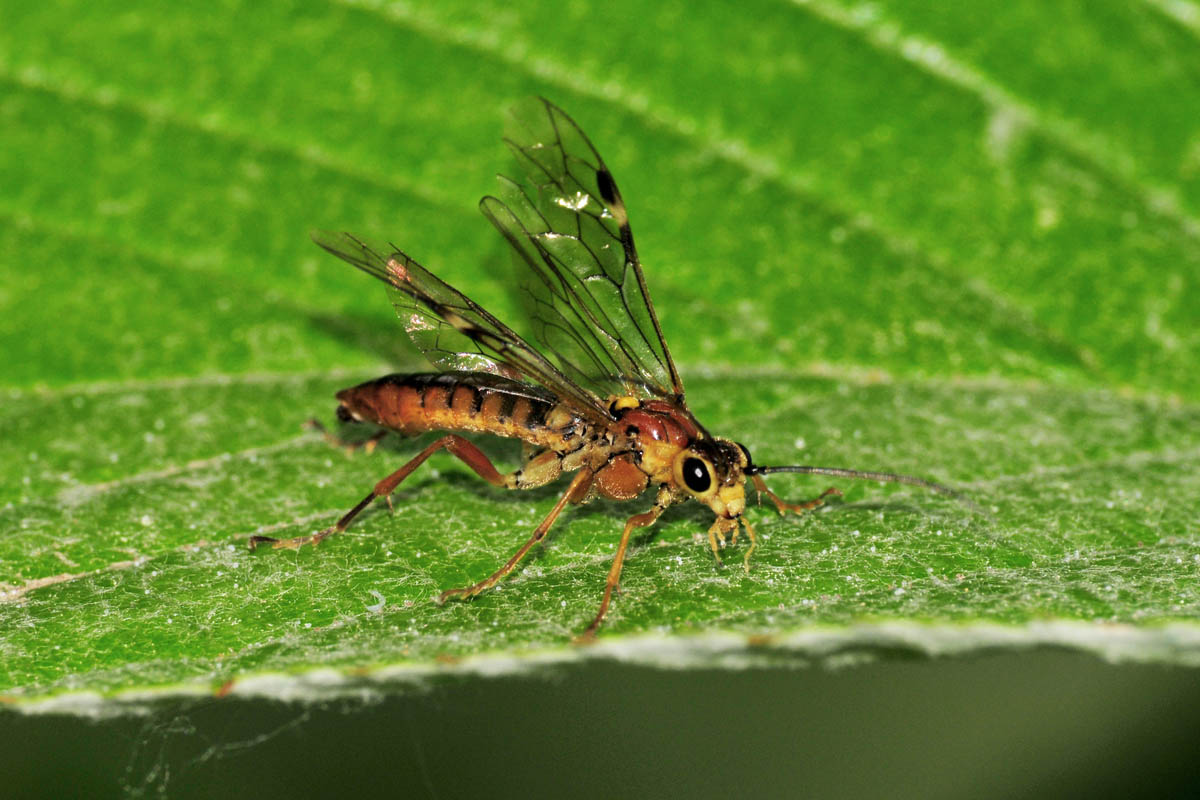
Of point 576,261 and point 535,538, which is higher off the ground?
point 576,261

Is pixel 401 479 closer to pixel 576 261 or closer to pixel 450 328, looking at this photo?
pixel 450 328

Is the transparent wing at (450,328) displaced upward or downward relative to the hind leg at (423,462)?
upward

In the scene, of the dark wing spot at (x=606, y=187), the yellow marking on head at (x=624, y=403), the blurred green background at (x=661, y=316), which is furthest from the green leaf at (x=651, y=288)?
the dark wing spot at (x=606, y=187)

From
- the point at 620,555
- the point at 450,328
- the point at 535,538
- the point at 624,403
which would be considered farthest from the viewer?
the point at 450,328

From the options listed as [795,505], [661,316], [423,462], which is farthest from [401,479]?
[795,505]

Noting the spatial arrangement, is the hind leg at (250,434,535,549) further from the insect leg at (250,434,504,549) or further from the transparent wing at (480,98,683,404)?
the transparent wing at (480,98,683,404)

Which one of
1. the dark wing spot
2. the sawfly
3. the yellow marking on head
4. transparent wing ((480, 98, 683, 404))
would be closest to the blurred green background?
the sawfly

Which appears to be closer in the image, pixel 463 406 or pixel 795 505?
pixel 795 505

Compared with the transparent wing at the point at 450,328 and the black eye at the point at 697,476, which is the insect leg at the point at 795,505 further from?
the transparent wing at the point at 450,328
